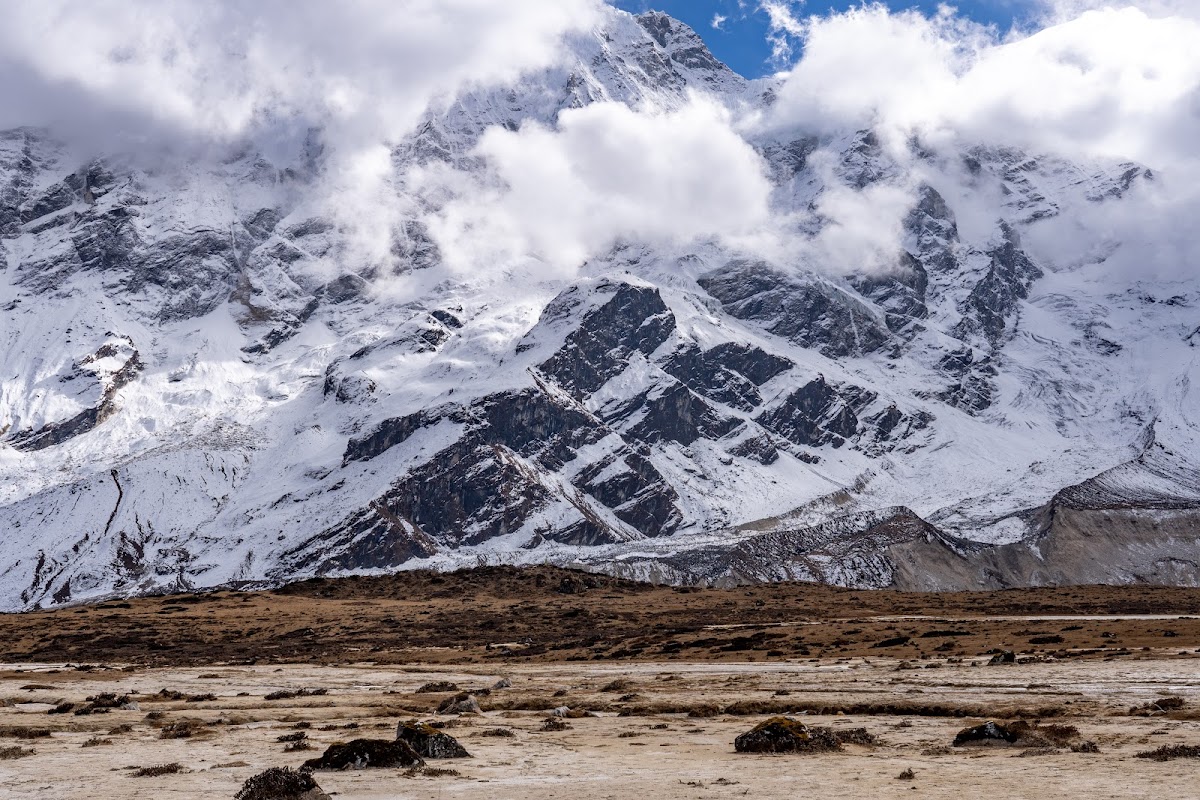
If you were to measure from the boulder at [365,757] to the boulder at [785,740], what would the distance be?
8.84m

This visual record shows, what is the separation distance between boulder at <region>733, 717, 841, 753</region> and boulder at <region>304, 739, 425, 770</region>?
8.84 meters

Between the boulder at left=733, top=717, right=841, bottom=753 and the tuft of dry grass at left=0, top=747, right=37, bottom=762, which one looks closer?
the boulder at left=733, top=717, right=841, bottom=753

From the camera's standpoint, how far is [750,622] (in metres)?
123

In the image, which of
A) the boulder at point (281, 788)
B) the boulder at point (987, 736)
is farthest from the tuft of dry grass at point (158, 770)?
the boulder at point (987, 736)

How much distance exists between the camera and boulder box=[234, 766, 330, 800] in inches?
1008

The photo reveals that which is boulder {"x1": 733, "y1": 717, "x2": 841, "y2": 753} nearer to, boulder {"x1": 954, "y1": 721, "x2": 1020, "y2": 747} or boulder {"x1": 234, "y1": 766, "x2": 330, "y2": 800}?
boulder {"x1": 954, "y1": 721, "x2": 1020, "y2": 747}

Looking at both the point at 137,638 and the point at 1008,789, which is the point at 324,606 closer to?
the point at 137,638

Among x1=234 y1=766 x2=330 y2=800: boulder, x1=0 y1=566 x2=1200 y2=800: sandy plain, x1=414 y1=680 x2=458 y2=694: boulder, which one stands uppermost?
x1=234 y1=766 x2=330 y2=800: boulder

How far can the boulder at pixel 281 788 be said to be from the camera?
25.6 m

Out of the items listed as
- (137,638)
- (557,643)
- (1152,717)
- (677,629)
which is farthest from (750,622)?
(1152,717)

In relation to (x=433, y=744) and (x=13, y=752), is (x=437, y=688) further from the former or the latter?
(x=433, y=744)

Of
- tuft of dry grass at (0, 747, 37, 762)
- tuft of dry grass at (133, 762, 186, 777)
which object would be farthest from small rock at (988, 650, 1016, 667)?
tuft of dry grass at (0, 747, 37, 762)

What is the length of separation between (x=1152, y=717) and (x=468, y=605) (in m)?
133

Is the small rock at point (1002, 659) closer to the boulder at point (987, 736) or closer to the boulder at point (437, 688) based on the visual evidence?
the boulder at point (437, 688)
